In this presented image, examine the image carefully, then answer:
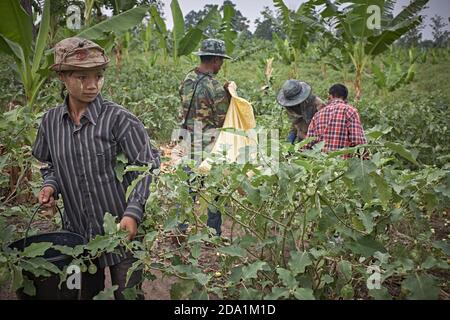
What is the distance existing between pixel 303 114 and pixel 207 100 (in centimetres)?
124

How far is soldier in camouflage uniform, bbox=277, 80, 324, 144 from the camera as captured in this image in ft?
13.5

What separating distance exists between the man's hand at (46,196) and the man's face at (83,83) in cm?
47

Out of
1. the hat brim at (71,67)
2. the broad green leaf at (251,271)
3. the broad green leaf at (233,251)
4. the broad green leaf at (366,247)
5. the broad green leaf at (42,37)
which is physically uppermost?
the broad green leaf at (42,37)

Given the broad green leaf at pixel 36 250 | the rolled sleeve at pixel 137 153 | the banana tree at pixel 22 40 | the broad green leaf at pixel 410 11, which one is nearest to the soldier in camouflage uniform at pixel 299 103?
the banana tree at pixel 22 40

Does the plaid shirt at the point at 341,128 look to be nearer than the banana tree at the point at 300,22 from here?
Yes

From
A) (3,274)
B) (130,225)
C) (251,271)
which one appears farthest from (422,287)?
(3,274)

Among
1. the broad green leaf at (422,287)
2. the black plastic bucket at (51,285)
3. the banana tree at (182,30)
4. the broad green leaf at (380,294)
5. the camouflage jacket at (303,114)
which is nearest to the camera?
the broad green leaf at (422,287)

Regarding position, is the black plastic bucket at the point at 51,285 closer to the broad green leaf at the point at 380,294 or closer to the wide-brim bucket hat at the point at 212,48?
the broad green leaf at the point at 380,294

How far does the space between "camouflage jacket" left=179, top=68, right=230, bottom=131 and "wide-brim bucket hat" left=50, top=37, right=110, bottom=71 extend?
1.57 metres

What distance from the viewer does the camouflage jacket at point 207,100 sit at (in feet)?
11.3

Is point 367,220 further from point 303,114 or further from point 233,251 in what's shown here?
point 303,114

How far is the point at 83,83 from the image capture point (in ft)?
6.27
